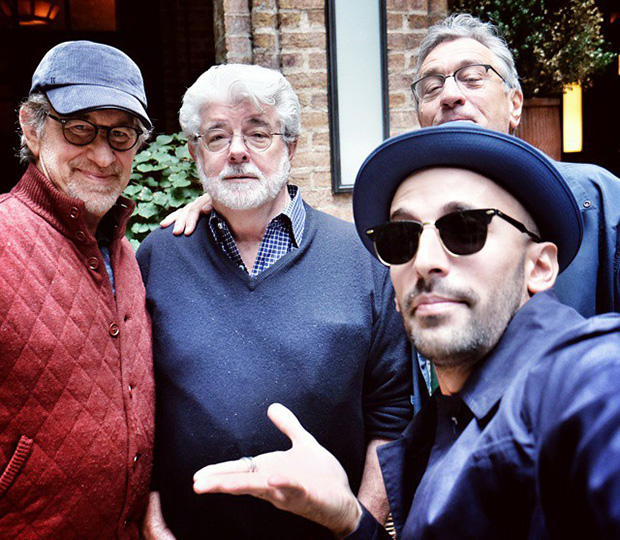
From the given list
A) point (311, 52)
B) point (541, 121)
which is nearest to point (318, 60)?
point (311, 52)

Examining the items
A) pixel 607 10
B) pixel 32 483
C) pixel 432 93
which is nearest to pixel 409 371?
pixel 432 93

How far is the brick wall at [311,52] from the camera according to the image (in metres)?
3.29

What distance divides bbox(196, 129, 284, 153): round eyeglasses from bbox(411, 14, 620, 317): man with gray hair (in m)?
0.64

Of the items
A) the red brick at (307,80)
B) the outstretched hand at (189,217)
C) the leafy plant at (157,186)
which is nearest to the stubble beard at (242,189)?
the outstretched hand at (189,217)

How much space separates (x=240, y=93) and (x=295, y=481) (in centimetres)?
136

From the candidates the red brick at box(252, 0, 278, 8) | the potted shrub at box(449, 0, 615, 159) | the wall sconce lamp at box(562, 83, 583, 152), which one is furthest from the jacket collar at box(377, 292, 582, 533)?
the wall sconce lamp at box(562, 83, 583, 152)

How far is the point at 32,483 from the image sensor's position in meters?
1.47

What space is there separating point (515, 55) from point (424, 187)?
11.4ft

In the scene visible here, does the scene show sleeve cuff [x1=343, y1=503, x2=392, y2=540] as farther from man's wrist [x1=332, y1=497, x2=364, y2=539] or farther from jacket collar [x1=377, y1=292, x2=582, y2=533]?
jacket collar [x1=377, y1=292, x2=582, y2=533]

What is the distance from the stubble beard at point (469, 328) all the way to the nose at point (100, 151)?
3.59 feet

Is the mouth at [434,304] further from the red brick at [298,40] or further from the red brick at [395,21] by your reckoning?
the red brick at [395,21]

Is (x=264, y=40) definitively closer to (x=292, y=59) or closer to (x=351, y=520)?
(x=292, y=59)

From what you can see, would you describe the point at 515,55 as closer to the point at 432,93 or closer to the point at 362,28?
the point at 362,28

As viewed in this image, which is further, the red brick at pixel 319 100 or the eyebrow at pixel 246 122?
the red brick at pixel 319 100
